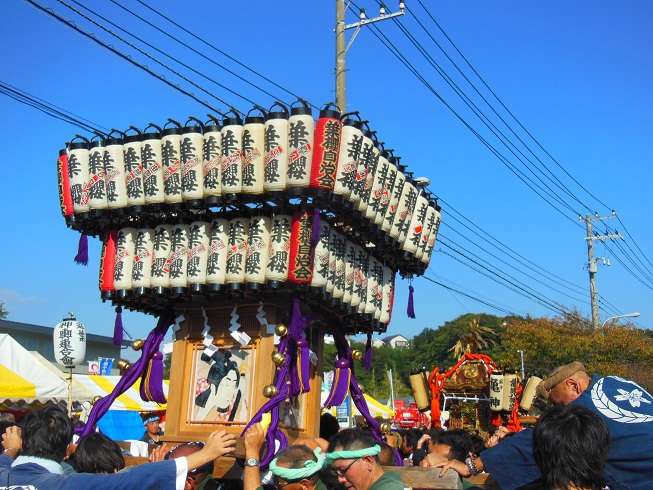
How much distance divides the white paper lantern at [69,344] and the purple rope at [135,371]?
8.81 m

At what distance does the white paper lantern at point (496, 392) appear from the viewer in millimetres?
15203

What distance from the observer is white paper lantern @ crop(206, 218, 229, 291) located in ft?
21.7

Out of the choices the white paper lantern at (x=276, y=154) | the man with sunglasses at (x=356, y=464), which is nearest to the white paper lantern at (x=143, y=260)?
the white paper lantern at (x=276, y=154)

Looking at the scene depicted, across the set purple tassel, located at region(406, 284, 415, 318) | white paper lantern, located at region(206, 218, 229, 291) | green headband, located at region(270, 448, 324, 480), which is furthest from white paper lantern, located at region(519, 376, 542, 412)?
green headband, located at region(270, 448, 324, 480)

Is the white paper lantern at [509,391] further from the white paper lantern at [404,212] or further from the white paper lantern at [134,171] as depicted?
the white paper lantern at [134,171]

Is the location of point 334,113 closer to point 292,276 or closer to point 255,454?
point 292,276

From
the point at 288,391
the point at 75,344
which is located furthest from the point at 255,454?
the point at 75,344

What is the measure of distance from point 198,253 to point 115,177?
116 centimetres

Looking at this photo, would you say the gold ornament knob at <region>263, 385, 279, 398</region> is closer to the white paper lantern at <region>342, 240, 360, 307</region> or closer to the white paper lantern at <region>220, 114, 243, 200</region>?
the white paper lantern at <region>342, 240, 360, 307</region>

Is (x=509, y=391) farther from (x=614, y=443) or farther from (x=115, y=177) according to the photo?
(x=614, y=443)

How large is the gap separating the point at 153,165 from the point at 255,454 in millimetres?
3332

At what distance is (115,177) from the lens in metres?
6.95

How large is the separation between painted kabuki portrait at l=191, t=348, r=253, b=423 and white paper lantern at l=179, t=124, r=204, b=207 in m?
1.54

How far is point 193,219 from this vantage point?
23.0ft
